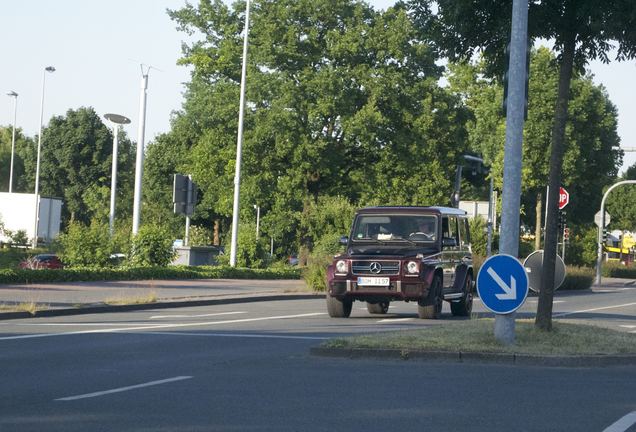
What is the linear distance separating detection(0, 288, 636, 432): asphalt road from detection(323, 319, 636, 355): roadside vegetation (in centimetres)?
55

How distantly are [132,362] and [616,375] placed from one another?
543 cm

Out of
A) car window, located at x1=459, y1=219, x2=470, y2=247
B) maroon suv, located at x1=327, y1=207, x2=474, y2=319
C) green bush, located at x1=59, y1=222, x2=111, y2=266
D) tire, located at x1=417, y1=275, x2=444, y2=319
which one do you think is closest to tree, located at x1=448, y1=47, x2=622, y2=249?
green bush, located at x1=59, y1=222, x2=111, y2=266

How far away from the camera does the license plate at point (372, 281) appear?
22.8m

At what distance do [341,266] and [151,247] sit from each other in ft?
55.5

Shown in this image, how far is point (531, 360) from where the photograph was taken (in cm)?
1431

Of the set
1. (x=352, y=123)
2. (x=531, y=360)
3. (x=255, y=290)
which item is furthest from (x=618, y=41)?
(x=352, y=123)

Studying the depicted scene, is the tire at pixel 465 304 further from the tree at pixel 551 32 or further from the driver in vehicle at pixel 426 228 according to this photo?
the tree at pixel 551 32

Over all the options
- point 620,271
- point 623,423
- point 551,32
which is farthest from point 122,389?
point 620,271

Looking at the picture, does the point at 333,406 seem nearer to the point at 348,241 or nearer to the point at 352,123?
the point at 348,241

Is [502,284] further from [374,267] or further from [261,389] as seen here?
[374,267]

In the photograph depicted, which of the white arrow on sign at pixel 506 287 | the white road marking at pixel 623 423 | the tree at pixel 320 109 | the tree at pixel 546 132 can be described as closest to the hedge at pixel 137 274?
the tree at pixel 320 109

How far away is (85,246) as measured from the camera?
3662 cm

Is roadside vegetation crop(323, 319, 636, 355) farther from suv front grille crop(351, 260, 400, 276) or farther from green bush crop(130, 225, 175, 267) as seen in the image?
green bush crop(130, 225, 175, 267)

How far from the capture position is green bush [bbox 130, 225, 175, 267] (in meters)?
38.7
